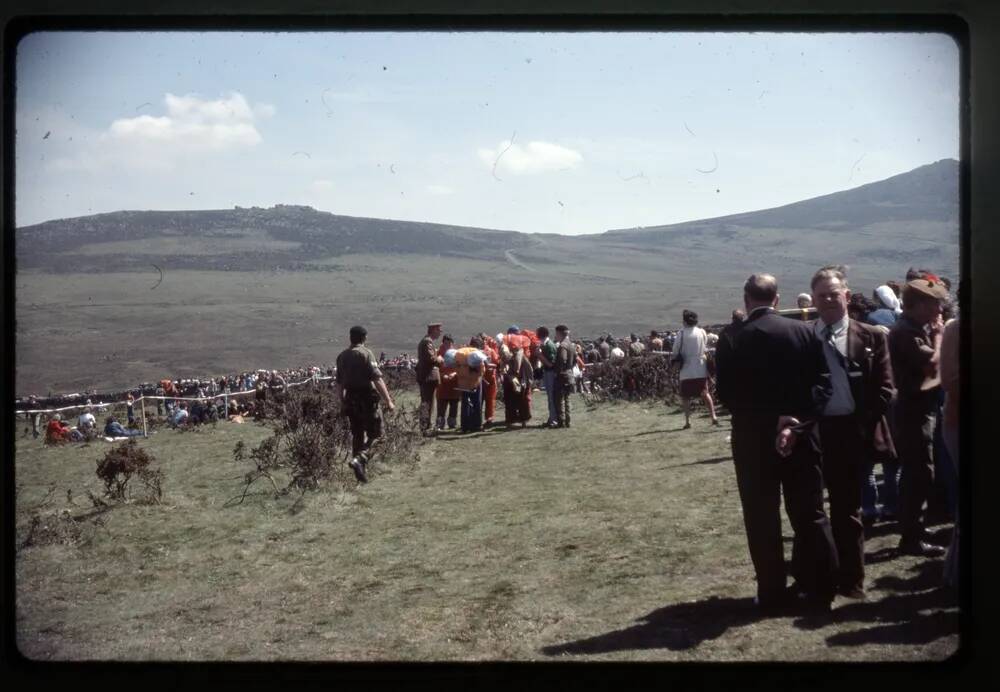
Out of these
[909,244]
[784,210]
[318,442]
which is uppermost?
[784,210]

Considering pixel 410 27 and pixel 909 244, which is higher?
pixel 909 244

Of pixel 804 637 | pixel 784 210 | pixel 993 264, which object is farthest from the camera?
pixel 784 210

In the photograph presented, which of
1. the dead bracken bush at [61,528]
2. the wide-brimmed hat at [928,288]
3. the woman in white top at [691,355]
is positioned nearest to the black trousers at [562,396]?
the woman in white top at [691,355]

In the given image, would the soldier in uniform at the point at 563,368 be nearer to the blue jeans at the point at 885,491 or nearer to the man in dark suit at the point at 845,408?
the blue jeans at the point at 885,491

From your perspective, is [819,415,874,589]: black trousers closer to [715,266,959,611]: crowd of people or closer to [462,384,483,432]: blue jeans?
[715,266,959,611]: crowd of people

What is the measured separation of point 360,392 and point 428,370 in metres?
4.30

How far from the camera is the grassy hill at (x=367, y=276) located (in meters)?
43.7

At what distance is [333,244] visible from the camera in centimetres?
7275

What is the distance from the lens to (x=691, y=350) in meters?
11.5

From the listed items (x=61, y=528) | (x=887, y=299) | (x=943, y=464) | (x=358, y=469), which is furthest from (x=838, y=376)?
(x=61, y=528)

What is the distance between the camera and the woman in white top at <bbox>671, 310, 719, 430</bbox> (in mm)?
11352

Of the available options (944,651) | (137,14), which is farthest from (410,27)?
(944,651)
